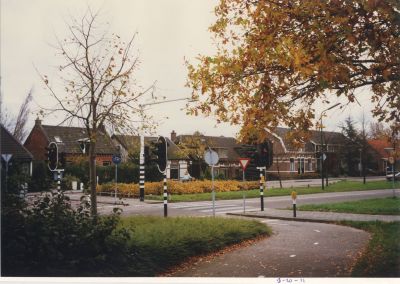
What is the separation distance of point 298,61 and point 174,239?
3.38m

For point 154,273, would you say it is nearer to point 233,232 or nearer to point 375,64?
point 233,232

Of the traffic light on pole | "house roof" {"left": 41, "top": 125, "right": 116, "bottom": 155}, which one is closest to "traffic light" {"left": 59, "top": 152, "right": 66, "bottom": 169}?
"house roof" {"left": 41, "top": 125, "right": 116, "bottom": 155}

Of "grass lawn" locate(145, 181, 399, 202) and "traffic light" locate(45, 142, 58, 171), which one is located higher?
"traffic light" locate(45, 142, 58, 171)

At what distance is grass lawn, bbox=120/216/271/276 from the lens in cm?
569

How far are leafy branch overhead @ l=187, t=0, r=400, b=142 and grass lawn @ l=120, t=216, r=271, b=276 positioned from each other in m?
2.02

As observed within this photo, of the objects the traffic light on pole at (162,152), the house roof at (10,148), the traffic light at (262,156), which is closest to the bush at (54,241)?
the house roof at (10,148)

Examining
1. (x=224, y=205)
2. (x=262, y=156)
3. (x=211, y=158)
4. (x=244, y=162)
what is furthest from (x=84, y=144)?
(x=224, y=205)

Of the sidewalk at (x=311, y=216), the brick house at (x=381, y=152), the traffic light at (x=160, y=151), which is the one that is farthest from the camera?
the sidewalk at (x=311, y=216)

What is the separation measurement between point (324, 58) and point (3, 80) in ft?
15.6

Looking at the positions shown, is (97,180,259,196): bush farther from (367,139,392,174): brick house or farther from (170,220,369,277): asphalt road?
(170,220,369,277): asphalt road

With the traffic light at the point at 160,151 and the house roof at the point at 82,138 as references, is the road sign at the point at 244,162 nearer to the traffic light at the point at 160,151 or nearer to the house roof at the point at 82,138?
the traffic light at the point at 160,151

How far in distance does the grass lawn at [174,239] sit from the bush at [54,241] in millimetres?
389

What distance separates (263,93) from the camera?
16.7 feet

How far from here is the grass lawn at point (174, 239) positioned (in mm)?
5685
